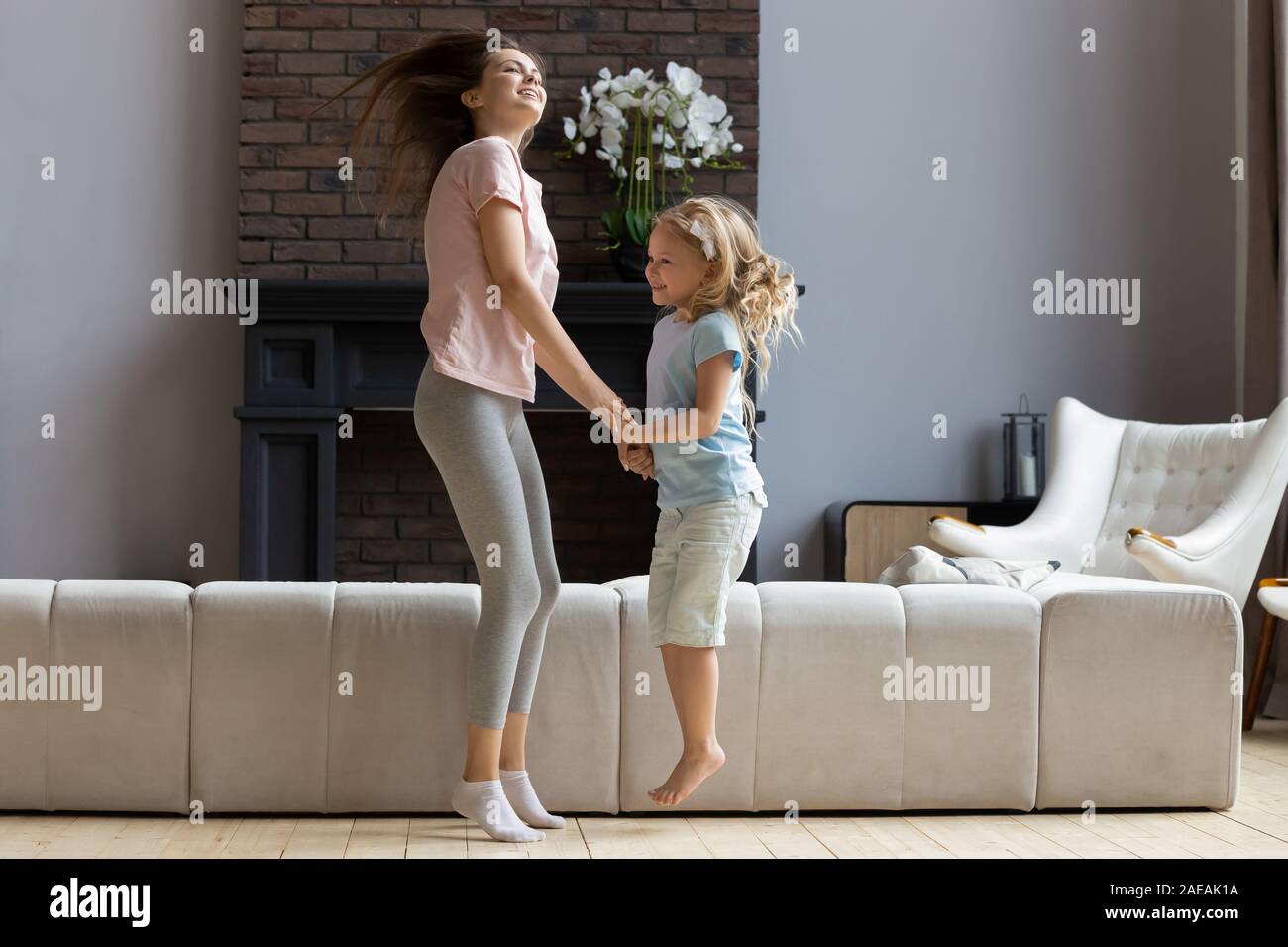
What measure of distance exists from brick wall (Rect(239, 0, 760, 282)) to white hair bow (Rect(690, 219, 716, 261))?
2160mm

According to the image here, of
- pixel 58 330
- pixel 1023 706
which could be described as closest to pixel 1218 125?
pixel 1023 706

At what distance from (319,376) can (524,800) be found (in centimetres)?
216

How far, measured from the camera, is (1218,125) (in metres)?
4.34

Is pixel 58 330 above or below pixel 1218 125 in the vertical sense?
below

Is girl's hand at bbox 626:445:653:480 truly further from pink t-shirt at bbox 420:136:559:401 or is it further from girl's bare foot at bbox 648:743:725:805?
girl's bare foot at bbox 648:743:725:805

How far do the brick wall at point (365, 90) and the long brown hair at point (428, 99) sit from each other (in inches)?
78.0

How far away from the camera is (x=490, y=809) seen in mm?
1878

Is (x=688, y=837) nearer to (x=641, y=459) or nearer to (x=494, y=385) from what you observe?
(x=641, y=459)

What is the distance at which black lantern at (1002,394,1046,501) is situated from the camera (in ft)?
13.5

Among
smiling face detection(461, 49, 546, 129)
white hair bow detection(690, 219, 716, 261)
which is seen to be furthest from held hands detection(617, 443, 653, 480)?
smiling face detection(461, 49, 546, 129)
